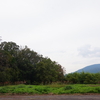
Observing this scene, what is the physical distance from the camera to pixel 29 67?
131ft

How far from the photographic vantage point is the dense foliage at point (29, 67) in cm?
3459

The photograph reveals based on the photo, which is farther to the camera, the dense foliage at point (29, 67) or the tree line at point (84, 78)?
the dense foliage at point (29, 67)

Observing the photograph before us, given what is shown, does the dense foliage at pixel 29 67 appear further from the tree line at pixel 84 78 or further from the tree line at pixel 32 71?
the tree line at pixel 84 78

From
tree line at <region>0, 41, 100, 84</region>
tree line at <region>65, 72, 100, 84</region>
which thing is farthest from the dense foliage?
tree line at <region>65, 72, 100, 84</region>

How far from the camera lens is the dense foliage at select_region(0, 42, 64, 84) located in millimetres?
34594

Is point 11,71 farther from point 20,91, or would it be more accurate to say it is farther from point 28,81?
point 20,91

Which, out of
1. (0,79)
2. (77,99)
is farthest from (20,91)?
(0,79)

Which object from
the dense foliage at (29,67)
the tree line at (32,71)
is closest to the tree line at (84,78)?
the tree line at (32,71)

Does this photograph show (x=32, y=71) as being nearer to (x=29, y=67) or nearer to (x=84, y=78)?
(x=29, y=67)

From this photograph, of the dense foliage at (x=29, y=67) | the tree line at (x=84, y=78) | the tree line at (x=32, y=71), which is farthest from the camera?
the dense foliage at (x=29, y=67)

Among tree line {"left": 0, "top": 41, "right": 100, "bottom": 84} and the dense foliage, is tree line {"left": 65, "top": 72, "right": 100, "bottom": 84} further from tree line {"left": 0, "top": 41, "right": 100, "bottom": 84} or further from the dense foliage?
the dense foliage

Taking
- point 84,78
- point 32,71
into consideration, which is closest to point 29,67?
point 32,71

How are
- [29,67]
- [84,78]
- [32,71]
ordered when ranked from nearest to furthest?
1. [84,78]
2. [32,71]
3. [29,67]

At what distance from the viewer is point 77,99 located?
1092 centimetres
